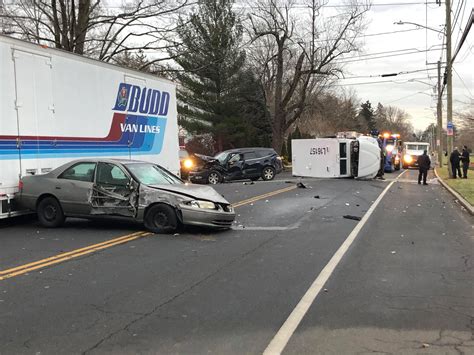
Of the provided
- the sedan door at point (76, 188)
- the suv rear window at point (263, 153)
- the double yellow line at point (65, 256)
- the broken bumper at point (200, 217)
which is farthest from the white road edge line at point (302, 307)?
the suv rear window at point (263, 153)

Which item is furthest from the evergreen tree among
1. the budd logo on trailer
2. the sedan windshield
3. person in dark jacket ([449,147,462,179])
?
the sedan windshield

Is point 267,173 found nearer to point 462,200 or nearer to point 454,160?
point 454,160

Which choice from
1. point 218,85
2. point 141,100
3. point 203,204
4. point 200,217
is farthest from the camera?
point 218,85

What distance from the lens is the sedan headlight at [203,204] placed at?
925cm

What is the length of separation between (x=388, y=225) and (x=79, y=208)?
6.54 metres

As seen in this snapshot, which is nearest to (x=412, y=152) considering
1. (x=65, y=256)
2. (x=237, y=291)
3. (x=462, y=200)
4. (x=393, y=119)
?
(x=462, y=200)

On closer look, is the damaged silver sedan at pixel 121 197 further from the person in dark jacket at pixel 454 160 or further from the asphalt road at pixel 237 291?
the person in dark jacket at pixel 454 160

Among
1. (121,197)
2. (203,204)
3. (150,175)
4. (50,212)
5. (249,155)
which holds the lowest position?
(50,212)

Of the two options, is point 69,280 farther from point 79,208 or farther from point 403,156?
point 403,156

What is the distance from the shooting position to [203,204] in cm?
932

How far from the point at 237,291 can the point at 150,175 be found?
15.9 feet

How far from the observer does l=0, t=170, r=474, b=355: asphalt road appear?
4340mm

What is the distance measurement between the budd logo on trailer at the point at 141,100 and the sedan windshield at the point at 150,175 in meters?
2.61

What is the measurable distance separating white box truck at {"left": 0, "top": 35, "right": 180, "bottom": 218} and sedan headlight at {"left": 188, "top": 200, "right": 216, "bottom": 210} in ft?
11.2
